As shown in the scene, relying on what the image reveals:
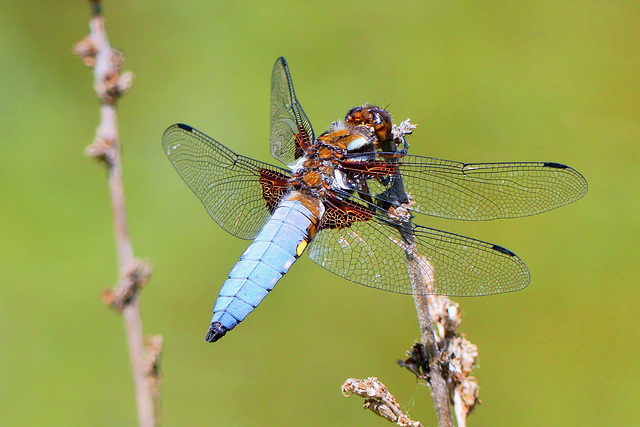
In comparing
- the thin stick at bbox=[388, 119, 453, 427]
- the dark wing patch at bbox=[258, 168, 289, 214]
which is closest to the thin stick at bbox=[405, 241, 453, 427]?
the thin stick at bbox=[388, 119, 453, 427]

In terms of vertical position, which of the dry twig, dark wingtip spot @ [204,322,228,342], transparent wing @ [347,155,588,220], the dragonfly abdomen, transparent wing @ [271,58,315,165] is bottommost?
the dry twig

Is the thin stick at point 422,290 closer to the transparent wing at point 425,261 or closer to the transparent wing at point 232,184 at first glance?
the transparent wing at point 425,261

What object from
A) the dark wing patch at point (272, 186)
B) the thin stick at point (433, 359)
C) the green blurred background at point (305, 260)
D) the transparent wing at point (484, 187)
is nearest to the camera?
the thin stick at point (433, 359)

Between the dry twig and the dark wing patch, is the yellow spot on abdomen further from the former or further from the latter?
the dry twig

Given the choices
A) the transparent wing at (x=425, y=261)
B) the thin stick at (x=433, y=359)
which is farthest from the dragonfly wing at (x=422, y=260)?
the thin stick at (x=433, y=359)

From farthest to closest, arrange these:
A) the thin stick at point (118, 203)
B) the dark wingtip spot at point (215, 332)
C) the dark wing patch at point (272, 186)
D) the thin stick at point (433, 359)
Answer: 1. the dark wing patch at point (272, 186)
2. the dark wingtip spot at point (215, 332)
3. the thin stick at point (118, 203)
4. the thin stick at point (433, 359)

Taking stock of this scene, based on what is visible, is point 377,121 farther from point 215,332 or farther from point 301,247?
point 215,332

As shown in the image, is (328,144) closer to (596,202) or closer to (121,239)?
(121,239)

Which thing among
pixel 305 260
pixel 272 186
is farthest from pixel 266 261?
pixel 305 260

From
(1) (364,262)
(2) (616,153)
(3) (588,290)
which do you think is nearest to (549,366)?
(3) (588,290)
